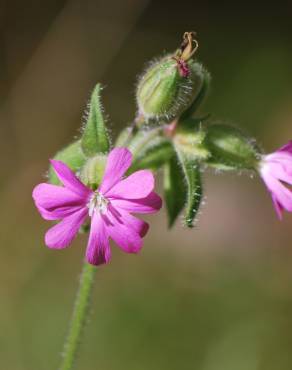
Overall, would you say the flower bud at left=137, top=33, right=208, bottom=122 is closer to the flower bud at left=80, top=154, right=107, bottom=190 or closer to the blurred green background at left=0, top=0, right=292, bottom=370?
the flower bud at left=80, top=154, right=107, bottom=190

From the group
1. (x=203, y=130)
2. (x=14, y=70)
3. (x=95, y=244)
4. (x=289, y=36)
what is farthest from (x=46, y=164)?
(x=95, y=244)

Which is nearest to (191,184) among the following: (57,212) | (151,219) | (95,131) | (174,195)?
(174,195)

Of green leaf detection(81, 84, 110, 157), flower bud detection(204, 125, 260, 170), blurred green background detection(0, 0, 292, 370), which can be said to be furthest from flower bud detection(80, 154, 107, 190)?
blurred green background detection(0, 0, 292, 370)

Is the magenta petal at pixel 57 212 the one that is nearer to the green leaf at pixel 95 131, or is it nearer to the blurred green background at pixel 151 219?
the green leaf at pixel 95 131

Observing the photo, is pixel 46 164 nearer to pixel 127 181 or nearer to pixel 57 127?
pixel 57 127

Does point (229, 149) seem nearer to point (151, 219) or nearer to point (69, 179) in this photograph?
point (69, 179)

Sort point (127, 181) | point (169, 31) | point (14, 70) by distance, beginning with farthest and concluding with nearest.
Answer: point (169, 31) → point (14, 70) → point (127, 181)

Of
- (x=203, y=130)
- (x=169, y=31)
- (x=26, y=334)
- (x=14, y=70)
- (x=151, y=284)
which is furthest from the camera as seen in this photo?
(x=169, y=31)

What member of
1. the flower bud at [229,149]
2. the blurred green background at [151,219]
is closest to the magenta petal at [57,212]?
the flower bud at [229,149]
